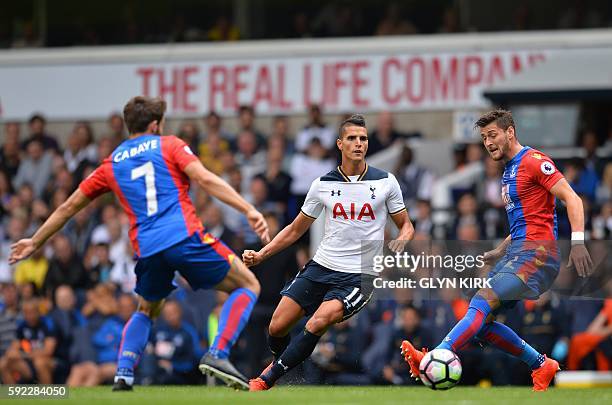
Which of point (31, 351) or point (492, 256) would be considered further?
point (31, 351)

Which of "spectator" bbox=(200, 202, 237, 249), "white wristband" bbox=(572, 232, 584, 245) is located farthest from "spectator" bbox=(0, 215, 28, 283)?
"white wristband" bbox=(572, 232, 584, 245)

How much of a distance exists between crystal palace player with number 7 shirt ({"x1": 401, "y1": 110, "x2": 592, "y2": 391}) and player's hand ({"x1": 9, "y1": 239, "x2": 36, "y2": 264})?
2.99 meters

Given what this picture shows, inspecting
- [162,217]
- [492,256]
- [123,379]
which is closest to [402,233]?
[492,256]

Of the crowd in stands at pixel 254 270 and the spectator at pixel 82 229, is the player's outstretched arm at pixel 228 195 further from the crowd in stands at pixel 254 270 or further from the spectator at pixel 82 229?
the spectator at pixel 82 229

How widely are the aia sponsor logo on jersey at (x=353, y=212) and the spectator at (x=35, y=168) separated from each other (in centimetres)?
1080

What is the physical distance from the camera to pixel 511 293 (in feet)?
35.5

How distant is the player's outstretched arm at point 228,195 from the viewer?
9912mm

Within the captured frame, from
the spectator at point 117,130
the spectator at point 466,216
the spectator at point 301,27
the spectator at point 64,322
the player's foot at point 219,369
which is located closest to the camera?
the player's foot at point 219,369

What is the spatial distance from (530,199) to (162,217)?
2.87 metres

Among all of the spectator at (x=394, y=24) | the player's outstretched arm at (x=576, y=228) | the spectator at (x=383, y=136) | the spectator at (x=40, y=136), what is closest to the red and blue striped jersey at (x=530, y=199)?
the player's outstretched arm at (x=576, y=228)

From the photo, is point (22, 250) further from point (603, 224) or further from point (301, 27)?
point (301, 27)

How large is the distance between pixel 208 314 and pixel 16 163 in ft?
20.7

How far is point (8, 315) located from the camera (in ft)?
61.3

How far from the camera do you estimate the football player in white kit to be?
1132 cm
